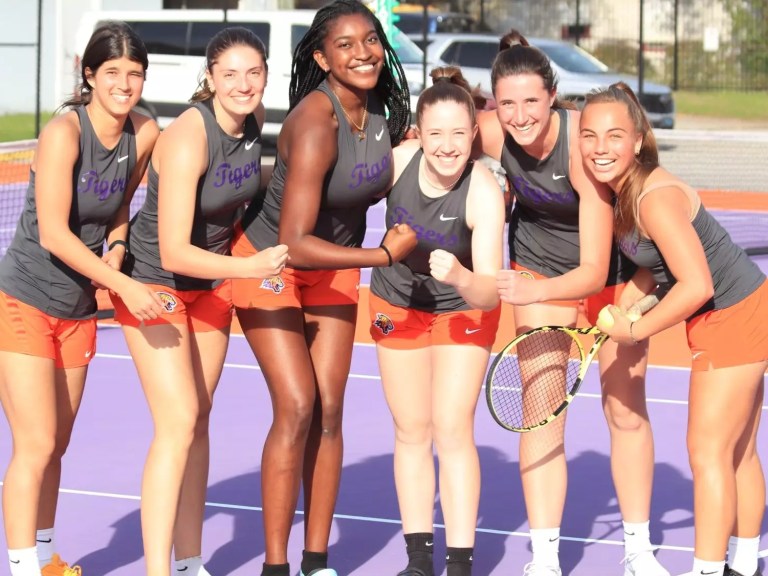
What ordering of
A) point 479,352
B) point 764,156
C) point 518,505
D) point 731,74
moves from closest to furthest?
1. point 479,352
2. point 518,505
3. point 764,156
4. point 731,74

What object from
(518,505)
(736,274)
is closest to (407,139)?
(736,274)

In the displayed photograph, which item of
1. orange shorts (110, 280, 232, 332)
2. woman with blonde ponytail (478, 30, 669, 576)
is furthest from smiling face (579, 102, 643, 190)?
orange shorts (110, 280, 232, 332)

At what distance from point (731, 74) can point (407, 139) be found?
104 ft

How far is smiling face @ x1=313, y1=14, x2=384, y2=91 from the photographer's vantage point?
548cm

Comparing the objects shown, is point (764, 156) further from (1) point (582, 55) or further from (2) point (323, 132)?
(2) point (323, 132)

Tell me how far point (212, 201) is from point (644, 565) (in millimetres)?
2265

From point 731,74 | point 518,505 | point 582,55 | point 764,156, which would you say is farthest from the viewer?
point 731,74

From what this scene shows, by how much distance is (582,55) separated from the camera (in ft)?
84.0

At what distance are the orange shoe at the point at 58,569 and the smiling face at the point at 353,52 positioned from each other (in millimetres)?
2164

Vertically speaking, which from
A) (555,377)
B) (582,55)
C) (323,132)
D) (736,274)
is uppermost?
(582,55)

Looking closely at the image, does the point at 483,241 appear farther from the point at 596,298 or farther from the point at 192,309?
the point at 192,309

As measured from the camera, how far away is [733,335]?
17.7ft

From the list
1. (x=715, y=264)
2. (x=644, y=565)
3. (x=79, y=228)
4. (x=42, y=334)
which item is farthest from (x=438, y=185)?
(x=644, y=565)

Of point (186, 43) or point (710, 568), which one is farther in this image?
point (186, 43)
